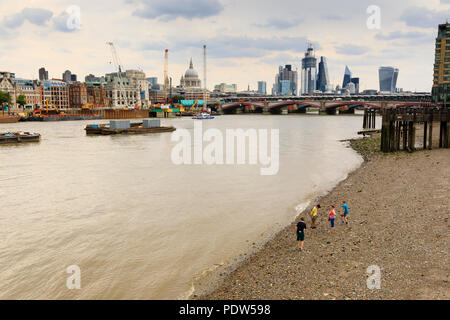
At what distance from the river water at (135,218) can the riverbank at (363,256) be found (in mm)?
2232

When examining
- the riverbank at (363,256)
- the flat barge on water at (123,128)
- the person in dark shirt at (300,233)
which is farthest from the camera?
the flat barge on water at (123,128)

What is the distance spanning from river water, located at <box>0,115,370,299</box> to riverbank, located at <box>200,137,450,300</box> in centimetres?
223

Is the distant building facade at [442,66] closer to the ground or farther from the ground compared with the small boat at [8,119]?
farther from the ground

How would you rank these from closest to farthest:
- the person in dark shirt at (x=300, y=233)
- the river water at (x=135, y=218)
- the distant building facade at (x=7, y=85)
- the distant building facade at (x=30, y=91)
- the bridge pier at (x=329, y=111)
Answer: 1. the river water at (x=135, y=218)
2. the person in dark shirt at (x=300, y=233)
3. the distant building facade at (x=7, y=85)
4. the bridge pier at (x=329, y=111)
5. the distant building facade at (x=30, y=91)

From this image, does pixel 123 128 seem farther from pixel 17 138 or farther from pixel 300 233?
pixel 300 233

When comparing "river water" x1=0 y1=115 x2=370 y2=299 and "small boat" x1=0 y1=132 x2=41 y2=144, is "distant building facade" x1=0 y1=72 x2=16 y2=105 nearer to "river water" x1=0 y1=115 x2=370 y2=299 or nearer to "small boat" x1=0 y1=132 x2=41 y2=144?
"small boat" x1=0 y1=132 x2=41 y2=144

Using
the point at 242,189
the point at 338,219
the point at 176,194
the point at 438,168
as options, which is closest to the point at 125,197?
the point at 176,194

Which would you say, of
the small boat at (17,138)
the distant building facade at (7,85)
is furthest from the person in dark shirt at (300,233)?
the distant building facade at (7,85)

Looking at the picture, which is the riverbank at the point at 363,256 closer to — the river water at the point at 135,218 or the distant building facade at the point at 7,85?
the river water at the point at 135,218

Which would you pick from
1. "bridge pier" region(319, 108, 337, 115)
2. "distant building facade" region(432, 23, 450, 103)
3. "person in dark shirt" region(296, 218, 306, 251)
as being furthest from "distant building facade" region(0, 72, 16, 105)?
"person in dark shirt" region(296, 218, 306, 251)

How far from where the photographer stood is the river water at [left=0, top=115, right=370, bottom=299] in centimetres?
1534

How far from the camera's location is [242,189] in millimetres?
30297

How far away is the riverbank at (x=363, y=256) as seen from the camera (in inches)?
485

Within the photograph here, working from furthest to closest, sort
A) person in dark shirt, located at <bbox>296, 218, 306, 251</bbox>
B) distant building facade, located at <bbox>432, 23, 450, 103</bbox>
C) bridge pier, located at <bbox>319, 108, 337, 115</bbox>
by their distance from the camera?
bridge pier, located at <bbox>319, 108, 337, 115</bbox>, distant building facade, located at <bbox>432, 23, 450, 103</bbox>, person in dark shirt, located at <bbox>296, 218, 306, 251</bbox>
